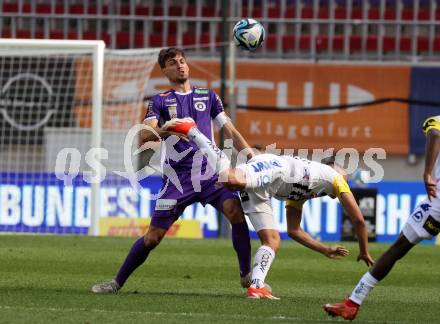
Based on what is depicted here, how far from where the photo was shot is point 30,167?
23.1 m

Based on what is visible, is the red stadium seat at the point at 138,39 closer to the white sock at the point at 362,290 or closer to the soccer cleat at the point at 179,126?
the soccer cleat at the point at 179,126

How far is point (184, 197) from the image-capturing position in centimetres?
1006

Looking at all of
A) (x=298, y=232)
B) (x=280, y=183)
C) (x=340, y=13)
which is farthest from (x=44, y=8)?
(x=280, y=183)

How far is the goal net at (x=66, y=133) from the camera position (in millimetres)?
20062

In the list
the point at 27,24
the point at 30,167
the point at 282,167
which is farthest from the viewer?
the point at 27,24

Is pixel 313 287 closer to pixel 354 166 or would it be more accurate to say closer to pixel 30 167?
pixel 354 166

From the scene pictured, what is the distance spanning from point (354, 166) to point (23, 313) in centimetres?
1419

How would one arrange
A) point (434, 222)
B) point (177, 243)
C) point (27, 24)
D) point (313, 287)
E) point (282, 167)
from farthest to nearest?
point (27, 24) < point (177, 243) < point (313, 287) < point (282, 167) < point (434, 222)

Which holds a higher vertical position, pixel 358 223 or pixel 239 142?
pixel 239 142

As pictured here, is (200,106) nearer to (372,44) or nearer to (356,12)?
(372,44)

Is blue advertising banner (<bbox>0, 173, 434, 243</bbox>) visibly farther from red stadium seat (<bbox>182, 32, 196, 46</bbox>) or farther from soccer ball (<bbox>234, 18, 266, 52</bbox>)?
soccer ball (<bbox>234, 18, 266, 52</bbox>)

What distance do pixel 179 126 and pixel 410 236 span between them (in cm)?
245

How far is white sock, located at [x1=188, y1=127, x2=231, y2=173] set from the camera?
966 centimetres

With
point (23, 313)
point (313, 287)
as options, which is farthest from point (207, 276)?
point (23, 313)
